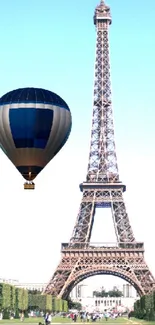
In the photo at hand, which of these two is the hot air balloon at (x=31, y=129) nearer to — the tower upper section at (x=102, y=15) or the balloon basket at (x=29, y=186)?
the balloon basket at (x=29, y=186)

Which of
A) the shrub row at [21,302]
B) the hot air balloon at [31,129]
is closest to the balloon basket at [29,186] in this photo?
the hot air balloon at [31,129]

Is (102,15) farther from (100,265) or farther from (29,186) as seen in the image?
(29,186)

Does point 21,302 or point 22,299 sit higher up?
point 22,299

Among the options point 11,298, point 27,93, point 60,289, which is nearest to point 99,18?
point 60,289

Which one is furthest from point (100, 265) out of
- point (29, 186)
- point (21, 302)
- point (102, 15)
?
point (29, 186)

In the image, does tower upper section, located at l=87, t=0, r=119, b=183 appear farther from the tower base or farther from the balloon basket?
the balloon basket

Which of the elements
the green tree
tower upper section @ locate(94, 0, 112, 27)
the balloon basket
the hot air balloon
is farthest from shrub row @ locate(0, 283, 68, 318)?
tower upper section @ locate(94, 0, 112, 27)
